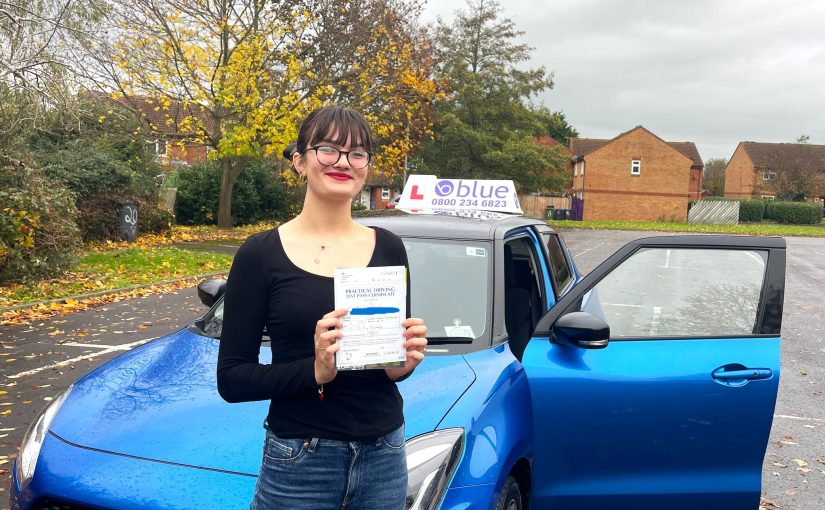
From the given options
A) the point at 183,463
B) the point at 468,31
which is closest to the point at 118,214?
the point at 183,463

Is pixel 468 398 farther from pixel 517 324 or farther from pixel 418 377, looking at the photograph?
pixel 517 324

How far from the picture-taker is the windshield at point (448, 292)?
10.6ft

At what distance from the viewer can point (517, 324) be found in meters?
4.15

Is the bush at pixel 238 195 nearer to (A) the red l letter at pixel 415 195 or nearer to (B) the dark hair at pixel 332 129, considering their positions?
(A) the red l letter at pixel 415 195

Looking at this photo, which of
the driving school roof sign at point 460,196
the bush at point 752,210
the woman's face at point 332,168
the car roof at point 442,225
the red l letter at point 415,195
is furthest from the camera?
the bush at point 752,210

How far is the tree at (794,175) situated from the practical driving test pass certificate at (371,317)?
202 ft

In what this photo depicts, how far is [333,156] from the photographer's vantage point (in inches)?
65.4

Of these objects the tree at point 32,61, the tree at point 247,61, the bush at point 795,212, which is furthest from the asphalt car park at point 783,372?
the bush at point 795,212

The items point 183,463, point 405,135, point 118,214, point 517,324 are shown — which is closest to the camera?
point 183,463

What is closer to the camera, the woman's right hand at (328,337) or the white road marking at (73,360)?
the woman's right hand at (328,337)

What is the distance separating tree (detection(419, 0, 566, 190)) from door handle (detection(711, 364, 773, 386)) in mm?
33189

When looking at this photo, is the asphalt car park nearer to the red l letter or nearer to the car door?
the car door

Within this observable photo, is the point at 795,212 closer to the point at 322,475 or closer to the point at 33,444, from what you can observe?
the point at 33,444

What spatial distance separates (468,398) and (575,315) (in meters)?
0.68
